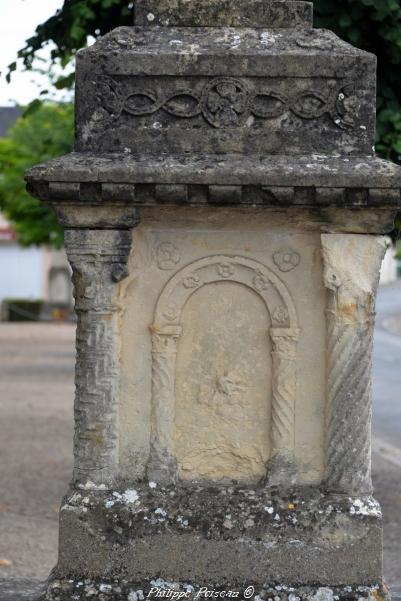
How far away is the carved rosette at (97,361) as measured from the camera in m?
4.90

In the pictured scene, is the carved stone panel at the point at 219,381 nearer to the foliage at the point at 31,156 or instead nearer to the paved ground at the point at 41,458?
the paved ground at the point at 41,458

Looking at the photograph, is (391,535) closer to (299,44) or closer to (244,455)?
(244,455)

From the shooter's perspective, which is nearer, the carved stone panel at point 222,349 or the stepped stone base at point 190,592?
the stepped stone base at point 190,592

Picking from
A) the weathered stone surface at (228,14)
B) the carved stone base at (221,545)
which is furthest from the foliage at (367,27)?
the carved stone base at (221,545)

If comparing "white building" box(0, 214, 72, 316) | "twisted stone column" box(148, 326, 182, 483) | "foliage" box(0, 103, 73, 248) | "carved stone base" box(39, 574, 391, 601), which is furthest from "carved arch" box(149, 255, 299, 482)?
"white building" box(0, 214, 72, 316)

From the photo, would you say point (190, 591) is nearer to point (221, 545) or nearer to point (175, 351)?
point (221, 545)

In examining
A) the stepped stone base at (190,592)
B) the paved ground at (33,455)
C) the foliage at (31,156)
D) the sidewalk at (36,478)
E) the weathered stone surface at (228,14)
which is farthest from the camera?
the foliage at (31,156)

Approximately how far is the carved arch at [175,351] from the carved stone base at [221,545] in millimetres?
254

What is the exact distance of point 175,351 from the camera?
197 inches

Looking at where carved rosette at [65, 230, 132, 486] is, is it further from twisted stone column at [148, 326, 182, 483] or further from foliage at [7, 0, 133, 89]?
foliage at [7, 0, 133, 89]

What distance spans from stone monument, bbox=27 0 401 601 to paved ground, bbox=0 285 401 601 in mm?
1022

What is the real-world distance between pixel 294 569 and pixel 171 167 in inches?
71.6

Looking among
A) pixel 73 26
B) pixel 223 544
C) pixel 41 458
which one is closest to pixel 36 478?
pixel 41 458

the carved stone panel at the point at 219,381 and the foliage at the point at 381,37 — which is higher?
the foliage at the point at 381,37
